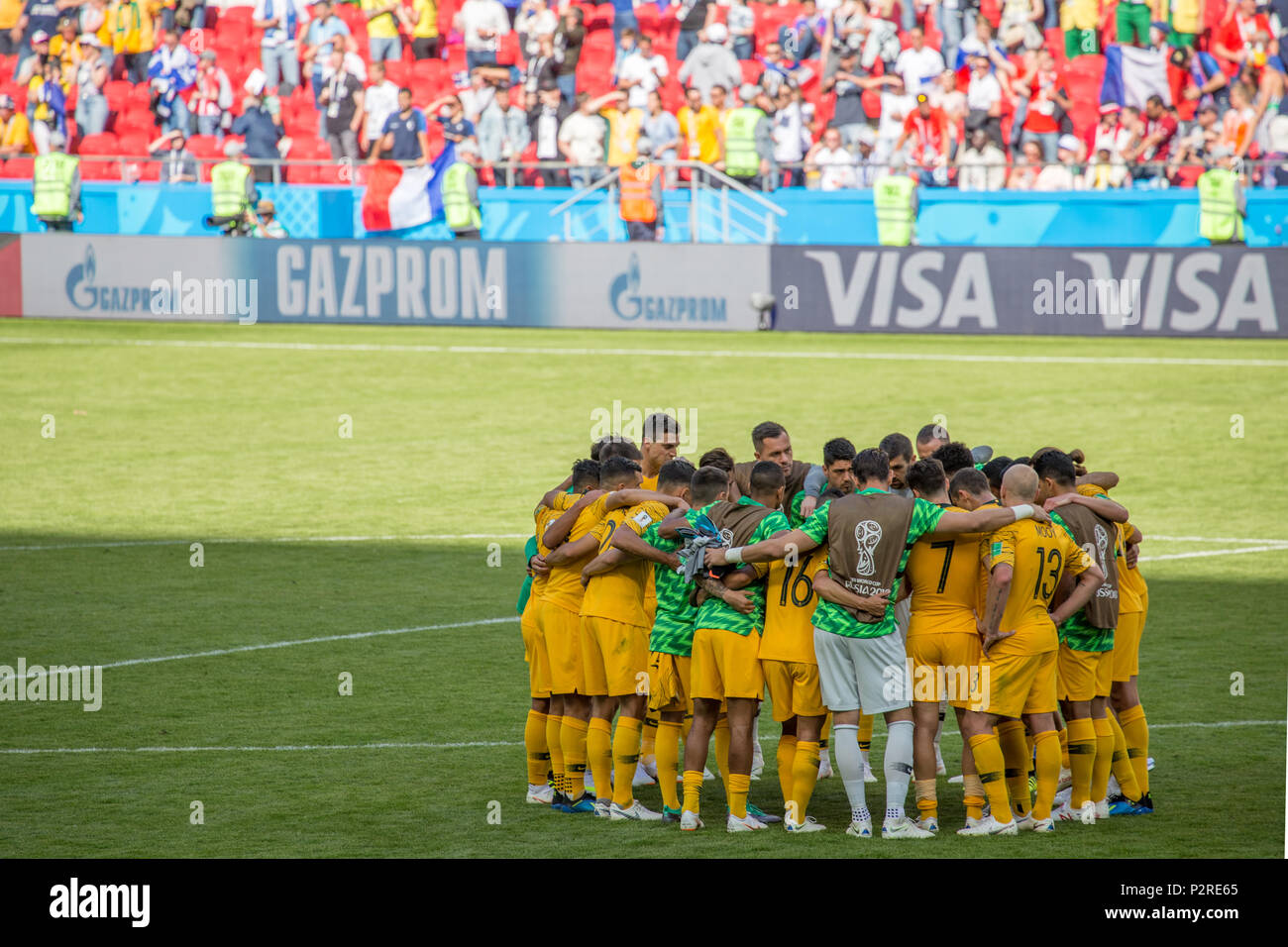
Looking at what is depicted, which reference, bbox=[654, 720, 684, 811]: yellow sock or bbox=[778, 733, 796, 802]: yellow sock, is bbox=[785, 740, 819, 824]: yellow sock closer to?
bbox=[778, 733, 796, 802]: yellow sock

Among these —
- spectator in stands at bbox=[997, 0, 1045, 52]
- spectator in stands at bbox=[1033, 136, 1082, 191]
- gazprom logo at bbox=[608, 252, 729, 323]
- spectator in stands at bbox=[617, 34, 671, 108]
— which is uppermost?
spectator in stands at bbox=[997, 0, 1045, 52]

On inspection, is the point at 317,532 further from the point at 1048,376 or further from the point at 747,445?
A: the point at 1048,376

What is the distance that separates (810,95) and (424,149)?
7.51 m

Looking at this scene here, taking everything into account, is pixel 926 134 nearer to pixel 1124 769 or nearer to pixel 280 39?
pixel 280 39

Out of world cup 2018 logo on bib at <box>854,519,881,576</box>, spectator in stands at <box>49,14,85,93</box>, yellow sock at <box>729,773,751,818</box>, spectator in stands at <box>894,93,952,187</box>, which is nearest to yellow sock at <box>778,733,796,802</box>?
yellow sock at <box>729,773,751,818</box>

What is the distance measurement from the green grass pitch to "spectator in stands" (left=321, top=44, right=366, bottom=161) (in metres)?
5.94

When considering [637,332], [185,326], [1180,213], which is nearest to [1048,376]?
[1180,213]

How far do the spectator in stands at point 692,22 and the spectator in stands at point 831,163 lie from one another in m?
4.33

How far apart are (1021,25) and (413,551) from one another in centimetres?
2029

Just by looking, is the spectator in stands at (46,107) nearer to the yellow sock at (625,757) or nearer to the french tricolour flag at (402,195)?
the french tricolour flag at (402,195)

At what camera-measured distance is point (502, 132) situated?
34906mm

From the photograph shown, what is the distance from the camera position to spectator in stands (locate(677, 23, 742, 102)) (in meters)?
34.8

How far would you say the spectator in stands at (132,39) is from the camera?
39875mm

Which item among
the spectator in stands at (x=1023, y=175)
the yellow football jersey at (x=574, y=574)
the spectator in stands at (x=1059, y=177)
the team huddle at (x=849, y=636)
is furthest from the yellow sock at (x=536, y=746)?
the spectator in stands at (x=1059, y=177)
